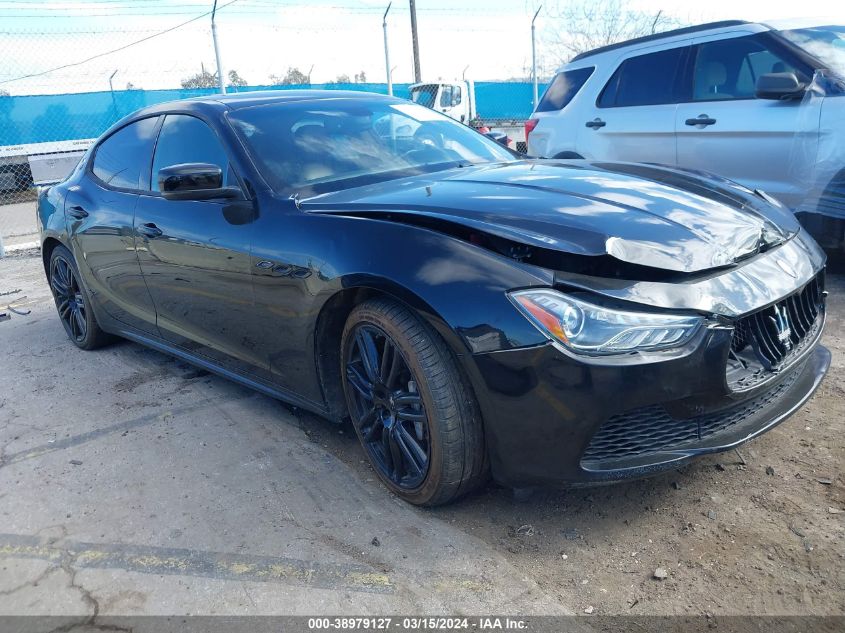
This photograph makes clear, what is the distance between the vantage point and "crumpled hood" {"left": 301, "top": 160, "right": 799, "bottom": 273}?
228 cm

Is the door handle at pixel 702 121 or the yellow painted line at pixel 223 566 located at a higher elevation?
the door handle at pixel 702 121

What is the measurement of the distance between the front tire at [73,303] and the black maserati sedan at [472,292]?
4.35ft

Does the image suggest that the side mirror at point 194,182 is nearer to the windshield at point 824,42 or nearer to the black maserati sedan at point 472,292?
the black maserati sedan at point 472,292

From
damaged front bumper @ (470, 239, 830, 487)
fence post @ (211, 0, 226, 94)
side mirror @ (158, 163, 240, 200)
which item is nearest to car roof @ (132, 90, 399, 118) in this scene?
side mirror @ (158, 163, 240, 200)

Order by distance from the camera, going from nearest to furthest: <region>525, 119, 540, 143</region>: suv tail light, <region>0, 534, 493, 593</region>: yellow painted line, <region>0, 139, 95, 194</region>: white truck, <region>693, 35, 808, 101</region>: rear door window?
1. <region>0, 534, 493, 593</region>: yellow painted line
2. <region>693, 35, 808, 101</region>: rear door window
3. <region>525, 119, 540, 143</region>: suv tail light
4. <region>0, 139, 95, 194</region>: white truck

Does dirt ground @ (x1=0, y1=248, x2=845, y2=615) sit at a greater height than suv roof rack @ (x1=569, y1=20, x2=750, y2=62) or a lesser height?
lesser

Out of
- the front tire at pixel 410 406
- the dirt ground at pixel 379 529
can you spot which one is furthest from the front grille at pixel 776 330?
the front tire at pixel 410 406

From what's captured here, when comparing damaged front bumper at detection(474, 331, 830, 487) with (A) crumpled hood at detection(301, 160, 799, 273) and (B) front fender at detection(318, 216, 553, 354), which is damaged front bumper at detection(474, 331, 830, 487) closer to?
(B) front fender at detection(318, 216, 553, 354)

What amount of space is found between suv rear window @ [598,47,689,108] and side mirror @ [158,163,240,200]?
4.19 meters

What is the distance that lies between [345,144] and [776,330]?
207cm

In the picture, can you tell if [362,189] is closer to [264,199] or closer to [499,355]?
[264,199]

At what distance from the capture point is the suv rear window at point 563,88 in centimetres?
677

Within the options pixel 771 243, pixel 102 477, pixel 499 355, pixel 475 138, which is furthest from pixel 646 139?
pixel 102 477

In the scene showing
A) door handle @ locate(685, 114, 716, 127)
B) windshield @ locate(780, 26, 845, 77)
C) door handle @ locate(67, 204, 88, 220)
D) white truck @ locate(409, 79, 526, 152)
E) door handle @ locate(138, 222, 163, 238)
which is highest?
windshield @ locate(780, 26, 845, 77)
